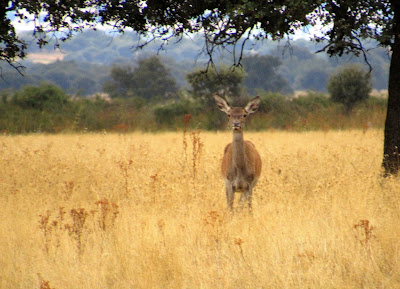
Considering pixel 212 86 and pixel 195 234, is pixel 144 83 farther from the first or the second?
pixel 195 234

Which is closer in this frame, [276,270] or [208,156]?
[276,270]

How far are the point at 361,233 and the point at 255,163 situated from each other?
2.78 m

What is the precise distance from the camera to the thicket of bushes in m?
24.9

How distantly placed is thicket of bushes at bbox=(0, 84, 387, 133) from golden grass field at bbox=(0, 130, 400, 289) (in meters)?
14.5

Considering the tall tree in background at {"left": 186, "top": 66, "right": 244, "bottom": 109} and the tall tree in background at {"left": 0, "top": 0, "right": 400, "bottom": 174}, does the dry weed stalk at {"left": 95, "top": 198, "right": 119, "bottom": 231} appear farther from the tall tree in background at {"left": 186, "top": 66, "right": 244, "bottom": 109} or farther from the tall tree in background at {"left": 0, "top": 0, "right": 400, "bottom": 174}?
the tall tree in background at {"left": 186, "top": 66, "right": 244, "bottom": 109}

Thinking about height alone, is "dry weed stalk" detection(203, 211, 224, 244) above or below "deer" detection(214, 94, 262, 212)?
below

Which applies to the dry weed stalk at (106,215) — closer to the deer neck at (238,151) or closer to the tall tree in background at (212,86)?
the deer neck at (238,151)

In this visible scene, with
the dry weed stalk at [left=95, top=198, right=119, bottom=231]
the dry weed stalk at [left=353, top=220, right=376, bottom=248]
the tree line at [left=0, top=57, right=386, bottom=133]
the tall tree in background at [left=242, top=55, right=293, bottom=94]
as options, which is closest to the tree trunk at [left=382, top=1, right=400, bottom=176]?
the dry weed stalk at [left=353, top=220, right=376, bottom=248]

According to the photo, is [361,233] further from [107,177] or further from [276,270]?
[107,177]

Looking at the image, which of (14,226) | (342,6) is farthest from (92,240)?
(342,6)

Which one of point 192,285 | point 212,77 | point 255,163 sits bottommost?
→ point 192,285

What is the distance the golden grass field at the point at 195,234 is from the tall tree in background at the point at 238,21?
2269 mm

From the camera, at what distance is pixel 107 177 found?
34.6 feet

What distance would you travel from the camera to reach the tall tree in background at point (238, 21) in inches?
328
